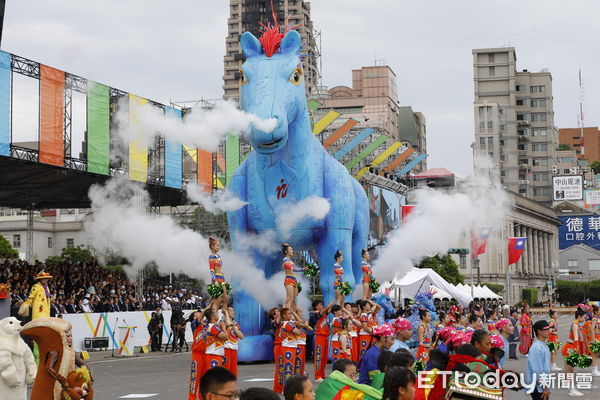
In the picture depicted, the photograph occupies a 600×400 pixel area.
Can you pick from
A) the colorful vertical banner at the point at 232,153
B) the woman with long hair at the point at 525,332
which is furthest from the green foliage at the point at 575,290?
the woman with long hair at the point at 525,332

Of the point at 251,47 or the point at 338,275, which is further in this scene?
the point at 338,275

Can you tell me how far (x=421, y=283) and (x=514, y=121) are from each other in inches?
3326

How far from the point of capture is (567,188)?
375ft

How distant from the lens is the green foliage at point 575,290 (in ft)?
309

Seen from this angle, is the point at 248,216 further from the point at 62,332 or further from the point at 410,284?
the point at 410,284

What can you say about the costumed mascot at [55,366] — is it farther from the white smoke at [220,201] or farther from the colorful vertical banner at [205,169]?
the colorful vertical banner at [205,169]

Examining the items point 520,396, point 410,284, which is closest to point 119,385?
point 520,396

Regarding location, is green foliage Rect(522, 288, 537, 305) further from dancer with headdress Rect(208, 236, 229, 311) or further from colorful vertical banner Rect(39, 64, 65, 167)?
dancer with headdress Rect(208, 236, 229, 311)

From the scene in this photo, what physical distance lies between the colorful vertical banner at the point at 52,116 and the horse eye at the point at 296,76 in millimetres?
12104

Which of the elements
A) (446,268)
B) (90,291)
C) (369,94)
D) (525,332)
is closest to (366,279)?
(525,332)

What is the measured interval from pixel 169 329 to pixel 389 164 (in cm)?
2756

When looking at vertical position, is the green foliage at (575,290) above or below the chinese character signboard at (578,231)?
below

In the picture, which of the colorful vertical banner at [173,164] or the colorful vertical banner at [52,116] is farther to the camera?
the colorful vertical banner at [173,164]

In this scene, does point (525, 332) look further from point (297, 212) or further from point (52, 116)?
point (52, 116)
